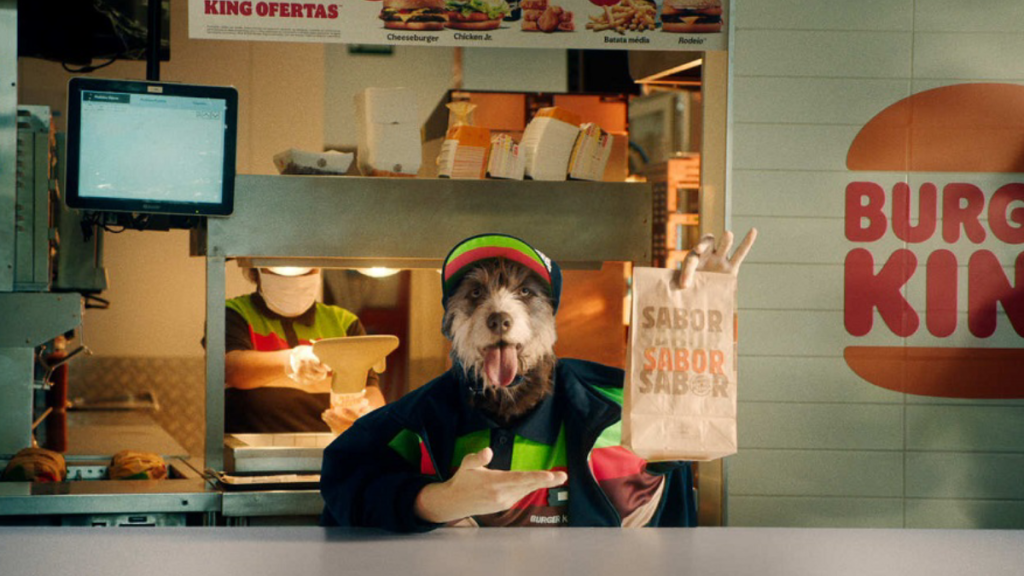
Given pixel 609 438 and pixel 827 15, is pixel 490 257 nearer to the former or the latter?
pixel 609 438

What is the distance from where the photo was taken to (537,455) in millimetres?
1960

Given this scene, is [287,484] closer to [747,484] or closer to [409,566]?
[747,484]

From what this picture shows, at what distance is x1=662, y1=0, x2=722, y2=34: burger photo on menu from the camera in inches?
121

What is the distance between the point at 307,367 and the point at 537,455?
178 centimetres

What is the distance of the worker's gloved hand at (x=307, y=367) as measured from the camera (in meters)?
3.57

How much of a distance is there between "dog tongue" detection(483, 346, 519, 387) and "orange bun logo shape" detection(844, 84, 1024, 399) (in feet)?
5.05

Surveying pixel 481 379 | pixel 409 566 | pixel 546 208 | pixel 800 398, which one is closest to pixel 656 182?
pixel 546 208

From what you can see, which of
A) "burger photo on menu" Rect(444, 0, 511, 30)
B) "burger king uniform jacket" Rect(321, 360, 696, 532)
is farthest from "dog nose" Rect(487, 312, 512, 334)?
"burger photo on menu" Rect(444, 0, 511, 30)

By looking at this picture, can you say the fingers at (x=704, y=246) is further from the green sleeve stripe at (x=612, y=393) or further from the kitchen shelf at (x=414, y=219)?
the kitchen shelf at (x=414, y=219)

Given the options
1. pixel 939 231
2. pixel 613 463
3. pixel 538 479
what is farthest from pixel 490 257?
pixel 939 231

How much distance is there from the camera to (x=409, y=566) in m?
1.21

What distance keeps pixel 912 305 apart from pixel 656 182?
1.42m

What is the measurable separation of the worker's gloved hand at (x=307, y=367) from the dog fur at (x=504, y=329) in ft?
5.43

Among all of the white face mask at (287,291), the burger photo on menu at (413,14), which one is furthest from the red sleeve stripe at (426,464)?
the white face mask at (287,291)
